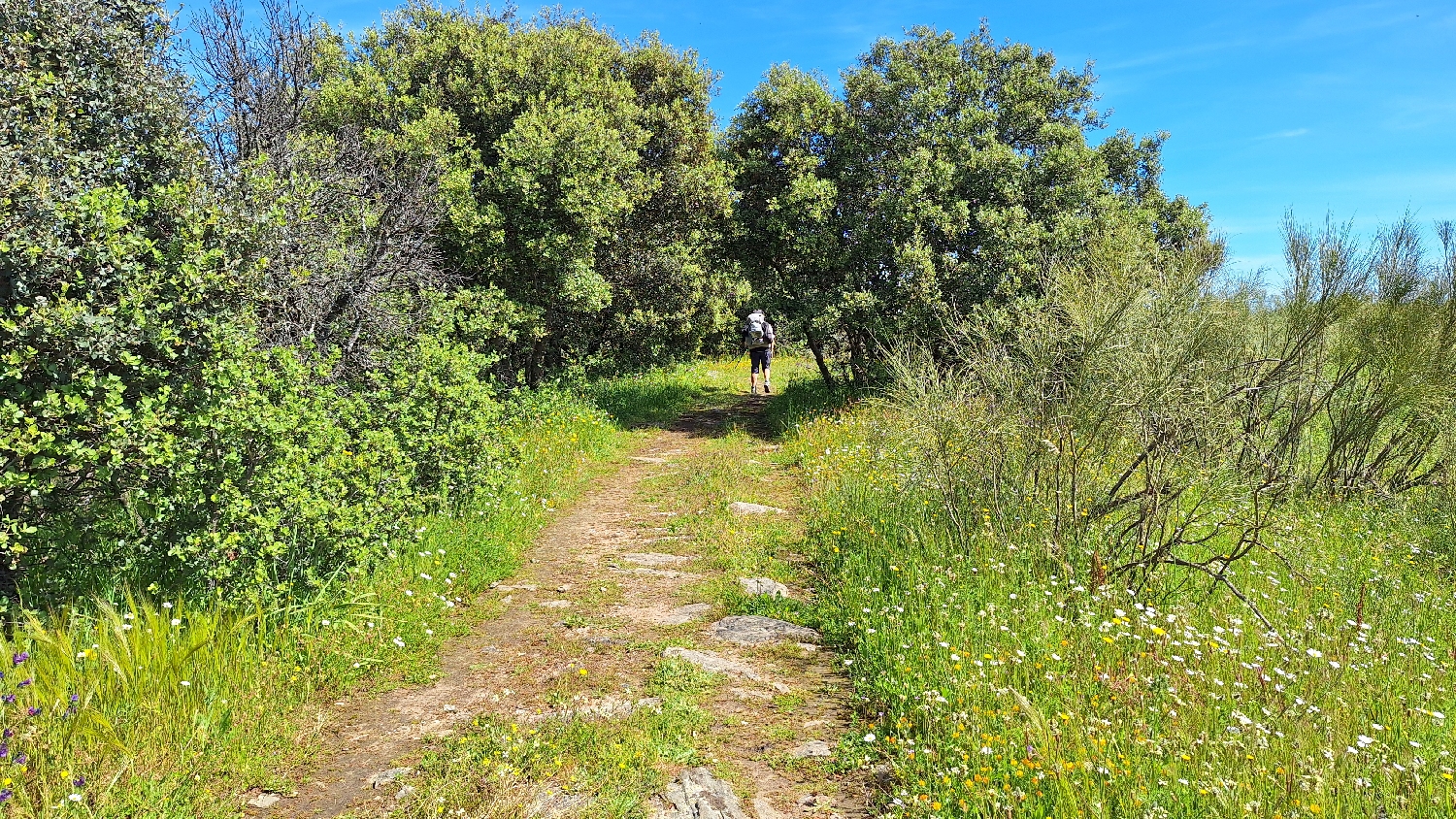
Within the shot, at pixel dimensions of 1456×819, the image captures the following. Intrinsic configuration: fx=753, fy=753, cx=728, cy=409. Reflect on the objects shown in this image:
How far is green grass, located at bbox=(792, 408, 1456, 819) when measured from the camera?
3092 millimetres

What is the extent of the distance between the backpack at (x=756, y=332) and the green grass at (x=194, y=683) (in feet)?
39.3

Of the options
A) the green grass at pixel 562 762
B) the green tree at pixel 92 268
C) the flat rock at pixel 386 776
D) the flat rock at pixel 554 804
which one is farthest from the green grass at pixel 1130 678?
the green tree at pixel 92 268

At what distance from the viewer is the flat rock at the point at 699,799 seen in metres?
3.25

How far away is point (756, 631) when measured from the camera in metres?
5.29

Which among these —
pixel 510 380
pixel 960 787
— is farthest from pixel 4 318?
pixel 510 380

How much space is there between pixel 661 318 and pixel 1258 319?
39.7 ft

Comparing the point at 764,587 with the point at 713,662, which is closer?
the point at 713,662

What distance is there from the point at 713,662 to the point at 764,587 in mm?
1284

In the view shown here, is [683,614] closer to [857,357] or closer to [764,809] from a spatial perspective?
[764,809]

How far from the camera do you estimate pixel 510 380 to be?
1555cm

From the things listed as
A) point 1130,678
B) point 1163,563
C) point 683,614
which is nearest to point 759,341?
point 683,614

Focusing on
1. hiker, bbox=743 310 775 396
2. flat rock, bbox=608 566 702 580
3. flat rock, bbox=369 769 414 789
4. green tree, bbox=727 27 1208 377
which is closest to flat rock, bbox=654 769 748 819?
flat rock, bbox=369 769 414 789

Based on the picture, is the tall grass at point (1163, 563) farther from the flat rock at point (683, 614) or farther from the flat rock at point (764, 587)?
the flat rock at point (683, 614)

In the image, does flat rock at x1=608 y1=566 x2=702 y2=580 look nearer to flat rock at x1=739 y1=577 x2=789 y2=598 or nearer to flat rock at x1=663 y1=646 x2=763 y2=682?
flat rock at x1=739 y1=577 x2=789 y2=598
